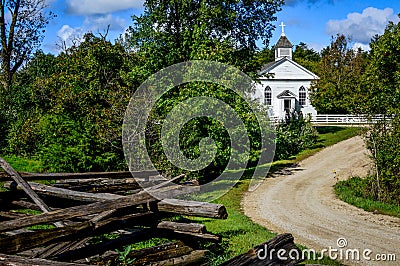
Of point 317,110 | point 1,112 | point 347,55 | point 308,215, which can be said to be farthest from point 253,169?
point 347,55

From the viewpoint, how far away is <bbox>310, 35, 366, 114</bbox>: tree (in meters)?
45.3

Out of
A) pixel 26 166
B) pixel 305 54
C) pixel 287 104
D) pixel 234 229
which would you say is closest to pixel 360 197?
pixel 234 229

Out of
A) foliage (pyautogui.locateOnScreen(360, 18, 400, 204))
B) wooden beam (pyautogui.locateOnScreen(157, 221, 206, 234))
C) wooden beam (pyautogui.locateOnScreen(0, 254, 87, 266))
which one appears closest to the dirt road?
foliage (pyautogui.locateOnScreen(360, 18, 400, 204))

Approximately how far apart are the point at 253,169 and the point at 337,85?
23.7 m

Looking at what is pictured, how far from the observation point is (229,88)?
20656mm

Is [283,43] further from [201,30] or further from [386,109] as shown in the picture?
[386,109]

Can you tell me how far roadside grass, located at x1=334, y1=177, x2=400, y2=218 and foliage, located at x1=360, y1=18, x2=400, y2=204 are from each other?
1.77ft

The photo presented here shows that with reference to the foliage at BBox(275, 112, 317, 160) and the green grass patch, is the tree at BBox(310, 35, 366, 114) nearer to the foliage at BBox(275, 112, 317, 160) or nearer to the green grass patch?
the foliage at BBox(275, 112, 317, 160)

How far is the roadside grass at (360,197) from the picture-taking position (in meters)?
14.9

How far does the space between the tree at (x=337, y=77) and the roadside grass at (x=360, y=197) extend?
24.3 m

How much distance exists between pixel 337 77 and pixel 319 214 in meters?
34.2

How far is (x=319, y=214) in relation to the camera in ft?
48.0

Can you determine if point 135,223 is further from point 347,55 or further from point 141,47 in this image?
point 347,55

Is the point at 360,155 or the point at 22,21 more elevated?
the point at 22,21
